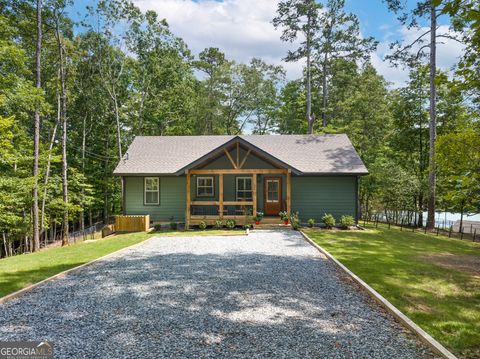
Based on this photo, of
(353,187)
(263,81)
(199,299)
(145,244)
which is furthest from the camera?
(263,81)

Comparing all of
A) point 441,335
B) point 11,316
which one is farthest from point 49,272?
point 441,335

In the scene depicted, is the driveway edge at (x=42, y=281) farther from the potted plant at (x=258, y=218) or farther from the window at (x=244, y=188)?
the window at (x=244, y=188)

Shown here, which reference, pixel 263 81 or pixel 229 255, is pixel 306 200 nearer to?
pixel 229 255

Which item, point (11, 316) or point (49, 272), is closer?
point (11, 316)

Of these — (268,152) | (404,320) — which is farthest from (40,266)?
(268,152)

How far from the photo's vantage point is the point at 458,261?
8.84 m

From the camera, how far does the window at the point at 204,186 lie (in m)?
17.6

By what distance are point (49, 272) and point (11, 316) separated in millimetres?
2891

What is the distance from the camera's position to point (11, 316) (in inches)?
188

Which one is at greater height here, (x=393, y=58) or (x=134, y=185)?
(x=393, y=58)

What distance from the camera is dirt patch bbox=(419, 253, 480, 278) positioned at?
25.7 ft

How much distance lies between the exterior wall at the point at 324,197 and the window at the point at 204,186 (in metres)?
5.02

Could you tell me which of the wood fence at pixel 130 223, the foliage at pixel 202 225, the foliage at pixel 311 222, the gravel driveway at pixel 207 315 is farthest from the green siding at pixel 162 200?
the gravel driveway at pixel 207 315

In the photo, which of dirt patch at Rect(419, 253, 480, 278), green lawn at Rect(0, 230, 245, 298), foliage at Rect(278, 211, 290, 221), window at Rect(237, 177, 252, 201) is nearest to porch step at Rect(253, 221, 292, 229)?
foliage at Rect(278, 211, 290, 221)
